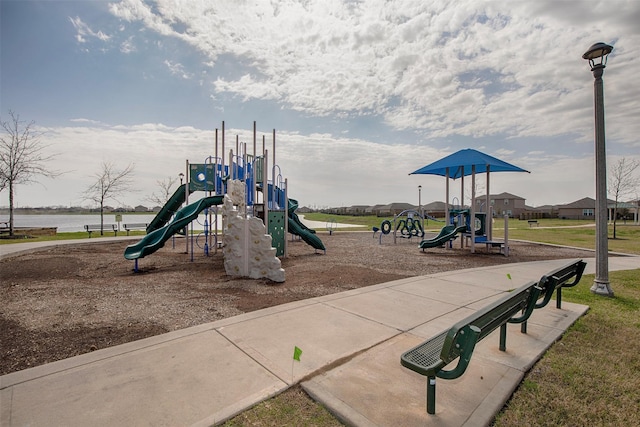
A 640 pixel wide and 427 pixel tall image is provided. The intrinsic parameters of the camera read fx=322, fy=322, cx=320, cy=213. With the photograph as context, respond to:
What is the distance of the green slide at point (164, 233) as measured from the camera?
347 inches

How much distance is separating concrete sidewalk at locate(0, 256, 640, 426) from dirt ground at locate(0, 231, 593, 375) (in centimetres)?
62

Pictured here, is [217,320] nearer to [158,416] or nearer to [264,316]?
[264,316]

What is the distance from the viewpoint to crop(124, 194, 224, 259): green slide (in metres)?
8.82

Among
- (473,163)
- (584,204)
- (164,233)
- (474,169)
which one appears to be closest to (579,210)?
(584,204)

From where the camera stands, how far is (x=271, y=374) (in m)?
3.05

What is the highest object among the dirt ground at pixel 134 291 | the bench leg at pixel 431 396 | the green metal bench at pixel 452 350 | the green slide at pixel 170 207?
the green slide at pixel 170 207

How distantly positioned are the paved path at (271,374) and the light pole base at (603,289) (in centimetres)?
170

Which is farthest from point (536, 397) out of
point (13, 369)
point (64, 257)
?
point (64, 257)

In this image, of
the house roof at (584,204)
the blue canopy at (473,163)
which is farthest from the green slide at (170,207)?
the house roof at (584,204)

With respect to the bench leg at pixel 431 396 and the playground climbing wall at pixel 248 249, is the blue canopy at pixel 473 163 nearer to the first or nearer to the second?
the playground climbing wall at pixel 248 249

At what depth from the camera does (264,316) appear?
186 inches

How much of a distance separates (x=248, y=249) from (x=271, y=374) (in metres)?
5.08

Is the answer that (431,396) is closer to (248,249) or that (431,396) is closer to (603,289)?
(603,289)

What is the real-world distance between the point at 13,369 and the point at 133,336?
1.11m
